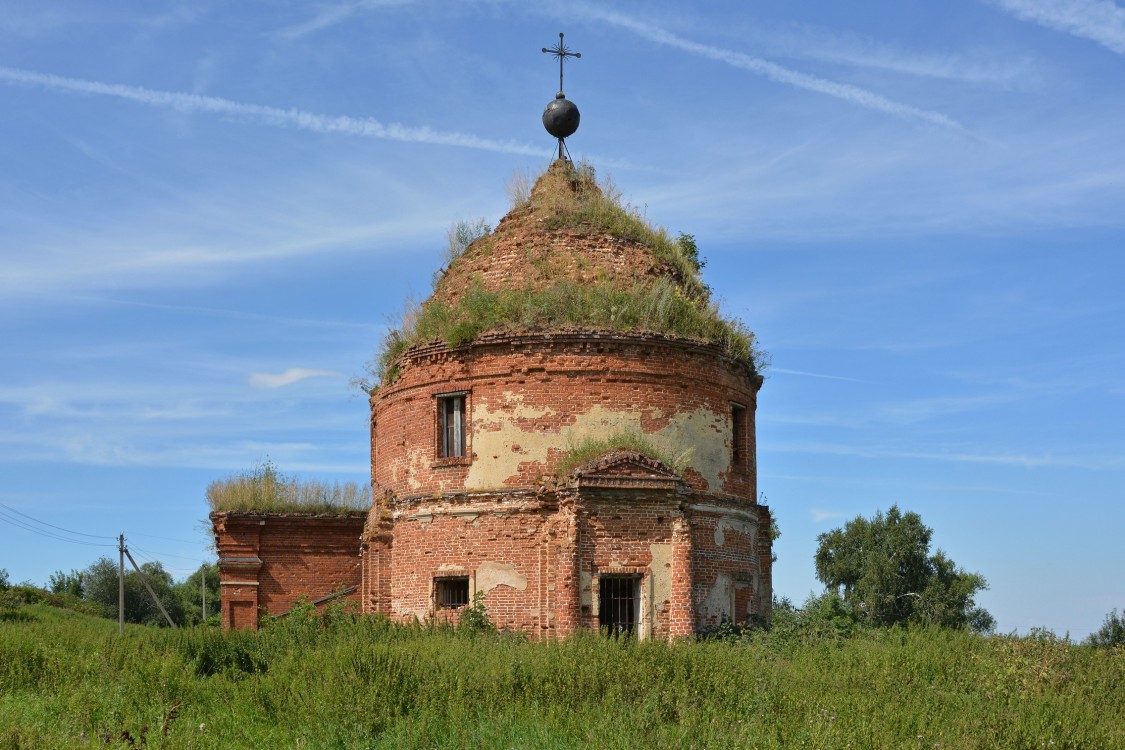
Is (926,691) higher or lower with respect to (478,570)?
lower

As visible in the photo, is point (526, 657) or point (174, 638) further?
point (174, 638)

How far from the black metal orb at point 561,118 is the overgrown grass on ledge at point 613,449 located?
24.8 feet

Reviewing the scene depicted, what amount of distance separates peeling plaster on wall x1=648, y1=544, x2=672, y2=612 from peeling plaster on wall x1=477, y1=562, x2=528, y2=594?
6.65 feet

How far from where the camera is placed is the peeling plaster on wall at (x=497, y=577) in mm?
18281

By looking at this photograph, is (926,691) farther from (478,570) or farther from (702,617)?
(478,570)

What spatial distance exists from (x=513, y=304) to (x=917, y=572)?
119 ft

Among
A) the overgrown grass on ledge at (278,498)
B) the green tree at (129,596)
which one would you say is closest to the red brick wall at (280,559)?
the overgrown grass on ledge at (278,498)

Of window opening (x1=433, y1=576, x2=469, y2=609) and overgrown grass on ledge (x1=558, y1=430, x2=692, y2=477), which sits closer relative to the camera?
overgrown grass on ledge (x1=558, y1=430, x2=692, y2=477)

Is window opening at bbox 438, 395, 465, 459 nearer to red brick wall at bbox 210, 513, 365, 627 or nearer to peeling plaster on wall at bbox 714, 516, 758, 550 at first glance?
red brick wall at bbox 210, 513, 365, 627

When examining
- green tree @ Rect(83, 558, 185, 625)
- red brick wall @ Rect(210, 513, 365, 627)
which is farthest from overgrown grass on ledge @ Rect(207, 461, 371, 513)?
green tree @ Rect(83, 558, 185, 625)

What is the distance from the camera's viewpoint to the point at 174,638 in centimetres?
1764

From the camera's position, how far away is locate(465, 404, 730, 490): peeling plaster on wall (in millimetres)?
18641

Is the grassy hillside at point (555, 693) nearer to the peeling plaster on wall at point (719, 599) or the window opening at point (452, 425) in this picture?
the peeling plaster on wall at point (719, 599)

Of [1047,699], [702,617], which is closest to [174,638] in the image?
[702,617]
